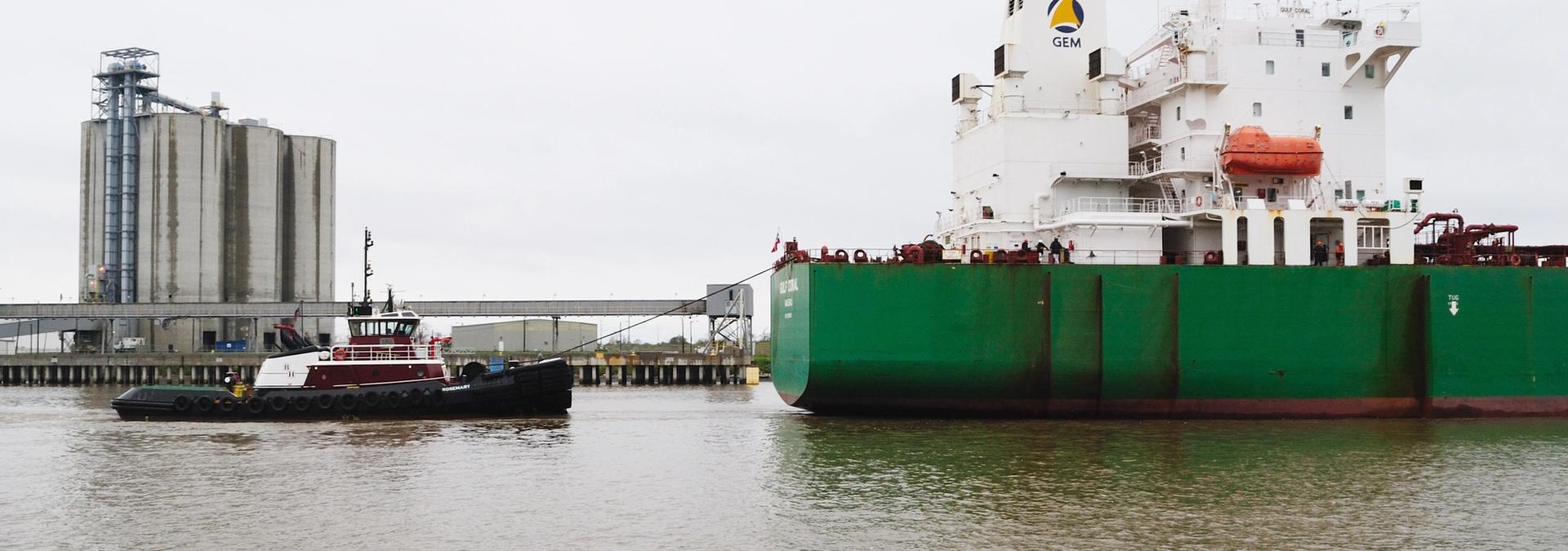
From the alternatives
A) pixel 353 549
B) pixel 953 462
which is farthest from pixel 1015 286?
pixel 353 549

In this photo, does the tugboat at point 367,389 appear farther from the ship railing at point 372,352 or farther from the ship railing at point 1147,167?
the ship railing at point 1147,167

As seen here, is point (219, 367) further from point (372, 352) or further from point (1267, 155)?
point (1267, 155)

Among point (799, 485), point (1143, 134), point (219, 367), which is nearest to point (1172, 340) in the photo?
point (1143, 134)

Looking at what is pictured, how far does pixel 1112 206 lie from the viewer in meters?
28.5

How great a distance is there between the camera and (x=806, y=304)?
2608 cm

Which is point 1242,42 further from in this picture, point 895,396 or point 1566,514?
point 1566,514

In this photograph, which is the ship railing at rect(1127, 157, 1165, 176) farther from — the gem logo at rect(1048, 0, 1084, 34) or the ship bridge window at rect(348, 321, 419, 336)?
the ship bridge window at rect(348, 321, 419, 336)

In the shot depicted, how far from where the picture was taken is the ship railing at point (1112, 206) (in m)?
28.0

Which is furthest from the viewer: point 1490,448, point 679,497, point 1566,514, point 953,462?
point 1490,448

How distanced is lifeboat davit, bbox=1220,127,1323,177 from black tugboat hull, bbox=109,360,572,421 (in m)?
14.7

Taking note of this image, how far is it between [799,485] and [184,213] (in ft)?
172

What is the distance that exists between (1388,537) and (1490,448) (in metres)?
8.97

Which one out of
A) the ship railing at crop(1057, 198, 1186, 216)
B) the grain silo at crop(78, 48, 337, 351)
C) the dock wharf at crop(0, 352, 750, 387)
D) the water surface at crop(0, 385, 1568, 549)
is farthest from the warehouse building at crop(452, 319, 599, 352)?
the ship railing at crop(1057, 198, 1186, 216)

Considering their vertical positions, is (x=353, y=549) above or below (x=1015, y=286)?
below
